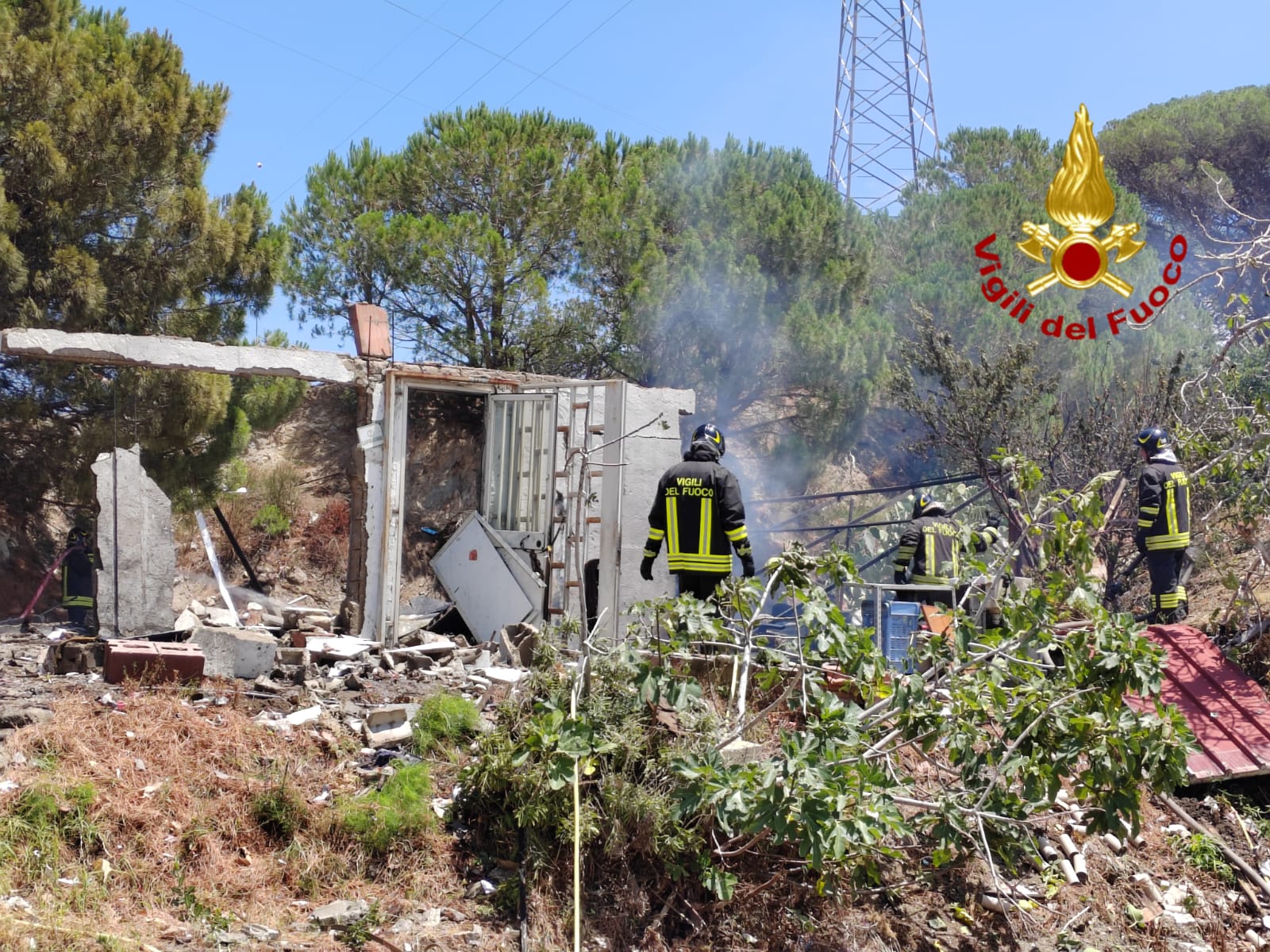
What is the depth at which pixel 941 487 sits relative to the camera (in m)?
14.6

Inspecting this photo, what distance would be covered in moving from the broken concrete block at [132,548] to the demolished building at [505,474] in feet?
0.43

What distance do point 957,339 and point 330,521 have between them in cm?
865

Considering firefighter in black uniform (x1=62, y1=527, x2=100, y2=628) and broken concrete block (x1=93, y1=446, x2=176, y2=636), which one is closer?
broken concrete block (x1=93, y1=446, x2=176, y2=636)

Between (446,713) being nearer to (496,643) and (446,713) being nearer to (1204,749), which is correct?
(496,643)

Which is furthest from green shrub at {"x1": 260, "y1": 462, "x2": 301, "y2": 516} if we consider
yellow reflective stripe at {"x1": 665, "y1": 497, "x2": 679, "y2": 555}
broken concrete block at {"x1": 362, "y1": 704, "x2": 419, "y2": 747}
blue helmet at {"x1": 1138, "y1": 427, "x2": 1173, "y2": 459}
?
blue helmet at {"x1": 1138, "y1": 427, "x2": 1173, "y2": 459}

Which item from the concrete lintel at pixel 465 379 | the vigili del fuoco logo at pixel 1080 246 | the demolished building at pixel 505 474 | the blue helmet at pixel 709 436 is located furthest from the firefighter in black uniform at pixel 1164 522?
the concrete lintel at pixel 465 379

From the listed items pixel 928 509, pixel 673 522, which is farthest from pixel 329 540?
pixel 928 509

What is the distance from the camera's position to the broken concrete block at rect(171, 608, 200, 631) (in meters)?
7.55

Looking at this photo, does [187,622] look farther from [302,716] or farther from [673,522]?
[673,522]

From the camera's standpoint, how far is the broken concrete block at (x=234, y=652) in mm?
6727

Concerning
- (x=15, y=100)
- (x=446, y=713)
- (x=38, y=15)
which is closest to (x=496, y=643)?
(x=446, y=713)

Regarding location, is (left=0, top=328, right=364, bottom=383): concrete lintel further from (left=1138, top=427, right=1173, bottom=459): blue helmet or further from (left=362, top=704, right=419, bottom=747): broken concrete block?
(left=1138, top=427, right=1173, bottom=459): blue helmet

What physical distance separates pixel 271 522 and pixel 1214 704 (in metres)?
10.4

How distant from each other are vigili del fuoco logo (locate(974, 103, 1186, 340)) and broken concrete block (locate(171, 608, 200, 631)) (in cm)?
651
